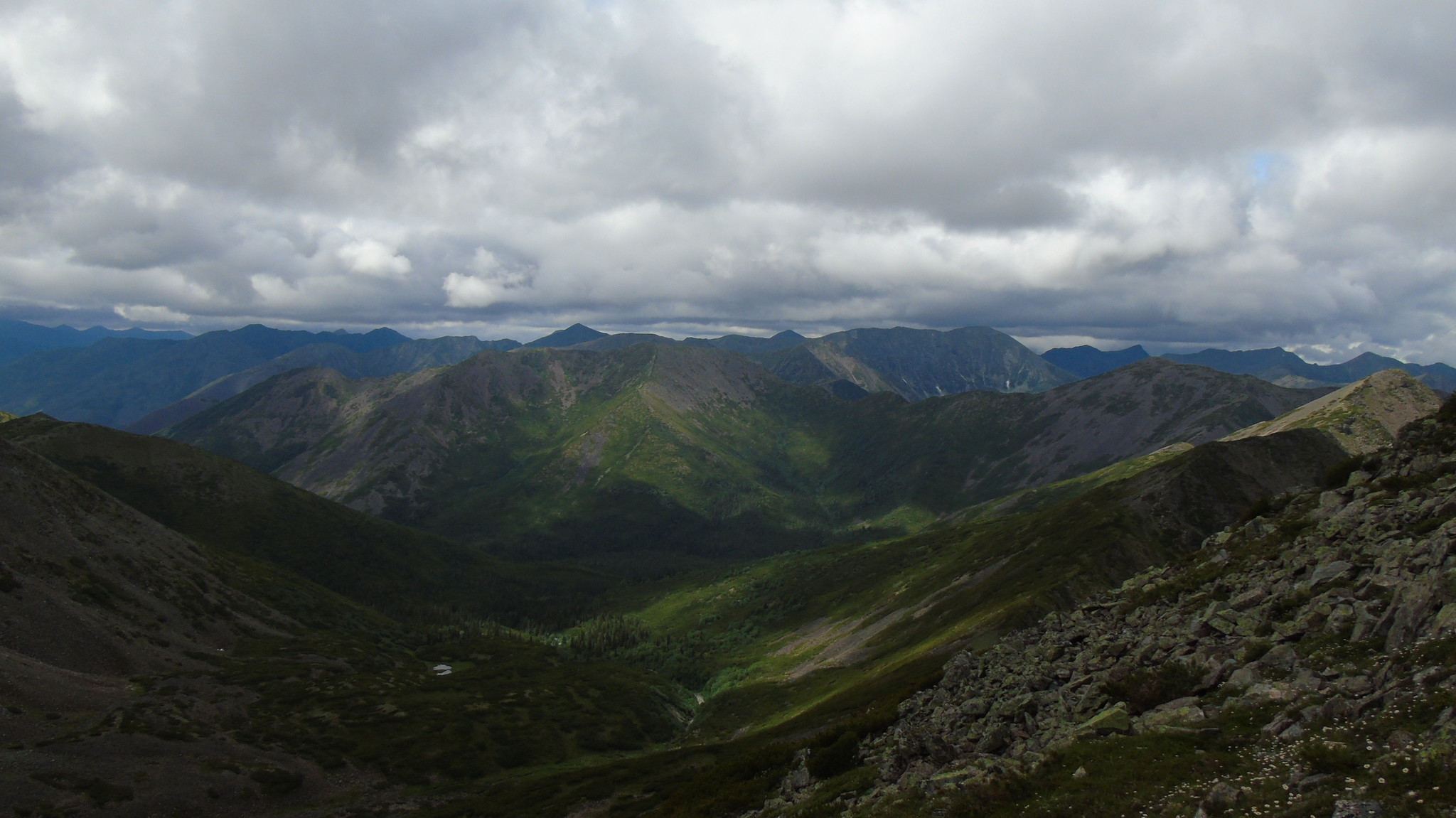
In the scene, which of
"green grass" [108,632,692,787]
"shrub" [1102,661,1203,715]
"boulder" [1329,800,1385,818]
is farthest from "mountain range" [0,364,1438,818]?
"boulder" [1329,800,1385,818]

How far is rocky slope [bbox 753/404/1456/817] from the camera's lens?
20578 millimetres

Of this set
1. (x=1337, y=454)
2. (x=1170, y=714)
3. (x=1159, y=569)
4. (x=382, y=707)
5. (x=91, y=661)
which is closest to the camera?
(x=1170, y=714)

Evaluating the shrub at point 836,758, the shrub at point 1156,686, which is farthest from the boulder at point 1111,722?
the shrub at point 836,758

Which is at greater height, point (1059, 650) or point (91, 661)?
point (1059, 650)

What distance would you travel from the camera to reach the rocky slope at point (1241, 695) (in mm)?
20578

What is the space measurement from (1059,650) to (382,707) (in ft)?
537

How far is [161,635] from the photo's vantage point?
157 metres

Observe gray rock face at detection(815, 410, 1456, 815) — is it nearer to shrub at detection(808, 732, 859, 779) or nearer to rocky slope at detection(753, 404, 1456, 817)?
rocky slope at detection(753, 404, 1456, 817)

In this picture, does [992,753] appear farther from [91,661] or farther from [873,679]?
[91,661]

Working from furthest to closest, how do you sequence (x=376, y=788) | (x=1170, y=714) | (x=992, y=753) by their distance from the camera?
(x=376, y=788)
(x=992, y=753)
(x=1170, y=714)

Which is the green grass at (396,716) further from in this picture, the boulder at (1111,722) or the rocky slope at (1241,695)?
the boulder at (1111,722)

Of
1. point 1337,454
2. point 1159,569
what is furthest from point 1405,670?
point 1337,454

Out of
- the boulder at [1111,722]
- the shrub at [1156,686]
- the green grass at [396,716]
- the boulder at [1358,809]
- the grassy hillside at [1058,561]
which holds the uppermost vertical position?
the boulder at [1358,809]

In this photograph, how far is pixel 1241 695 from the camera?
27.5 metres
